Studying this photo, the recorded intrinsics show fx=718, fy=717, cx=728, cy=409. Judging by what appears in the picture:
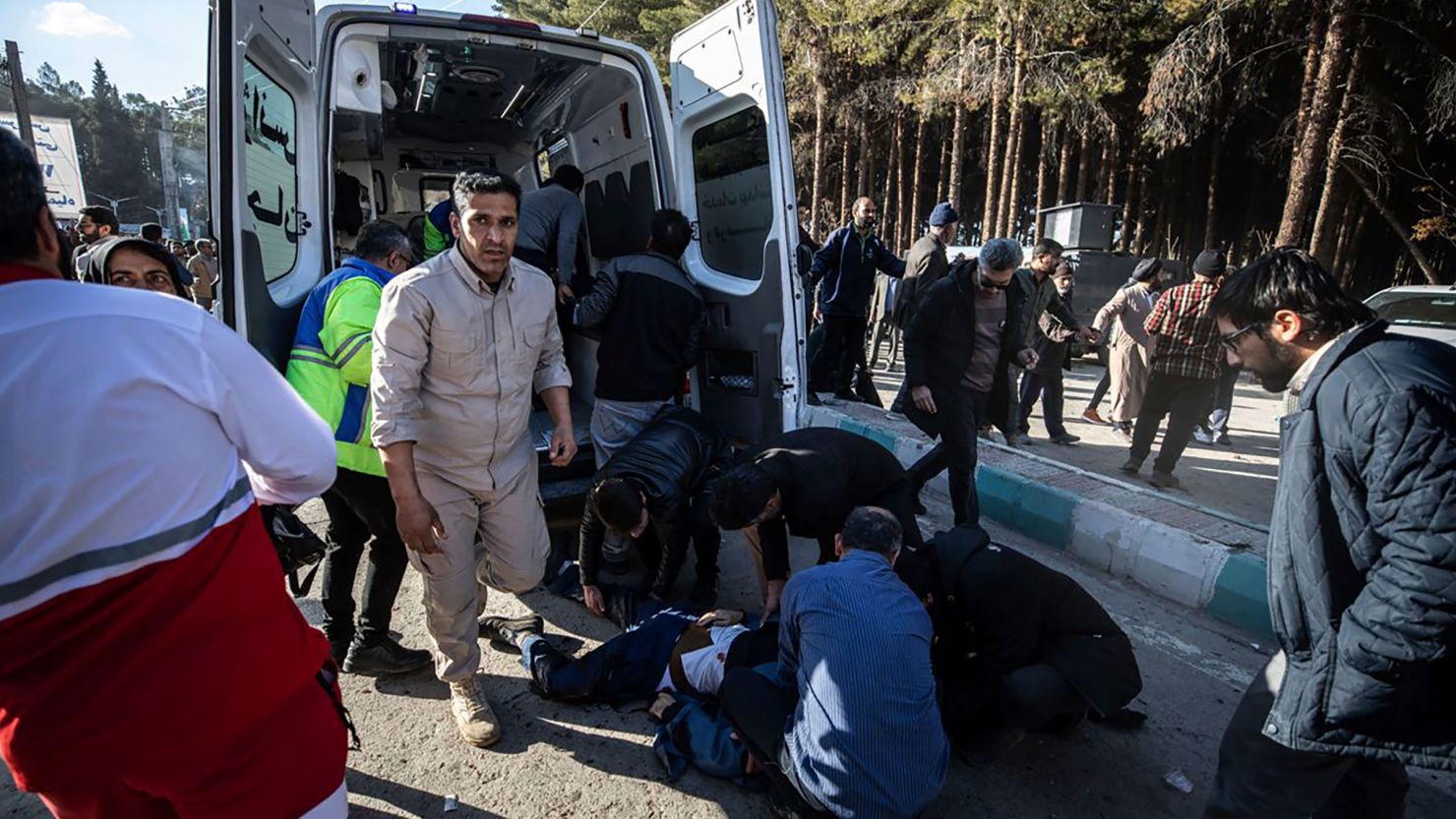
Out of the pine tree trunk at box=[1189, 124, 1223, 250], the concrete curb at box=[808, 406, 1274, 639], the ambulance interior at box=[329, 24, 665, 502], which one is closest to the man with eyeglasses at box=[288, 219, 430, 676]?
the ambulance interior at box=[329, 24, 665, 502]

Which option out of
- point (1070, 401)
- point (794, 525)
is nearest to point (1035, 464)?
point (794, 525)

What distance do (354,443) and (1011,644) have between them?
2.19m

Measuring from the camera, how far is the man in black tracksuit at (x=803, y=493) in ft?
8.33

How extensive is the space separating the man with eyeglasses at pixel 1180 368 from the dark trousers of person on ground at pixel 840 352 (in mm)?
2201

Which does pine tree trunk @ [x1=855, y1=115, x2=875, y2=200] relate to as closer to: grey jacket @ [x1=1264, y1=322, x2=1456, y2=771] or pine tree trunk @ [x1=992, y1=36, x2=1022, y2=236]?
pine tree trunk @ [x1=992, y1=36, x2=1022, y2=236]

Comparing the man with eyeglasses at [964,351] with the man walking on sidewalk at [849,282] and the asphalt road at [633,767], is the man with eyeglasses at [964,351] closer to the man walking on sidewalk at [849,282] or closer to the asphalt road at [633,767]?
the asphalt road at [633,767]

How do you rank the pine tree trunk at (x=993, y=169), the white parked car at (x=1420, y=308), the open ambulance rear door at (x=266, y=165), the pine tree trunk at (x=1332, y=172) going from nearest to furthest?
1. the open ambulance rear door at (x=266, y=165)
2. the white parked car at (x=1420, y=308)
3. the pine tree trunk at (x=1332, y=172)
4. the pine tree trunk at (x=993, y=169)

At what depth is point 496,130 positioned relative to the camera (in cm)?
627

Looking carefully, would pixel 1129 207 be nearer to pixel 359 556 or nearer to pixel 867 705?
pixel 867 705

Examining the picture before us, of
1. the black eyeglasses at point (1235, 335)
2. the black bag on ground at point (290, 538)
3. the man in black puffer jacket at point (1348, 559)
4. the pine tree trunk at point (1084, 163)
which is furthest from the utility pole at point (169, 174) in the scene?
the man in black puffer jacket at point (1348, 559)

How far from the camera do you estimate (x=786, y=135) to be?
3.15 m

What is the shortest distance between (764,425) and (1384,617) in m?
2.47

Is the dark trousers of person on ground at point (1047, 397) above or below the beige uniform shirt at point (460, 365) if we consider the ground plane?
below

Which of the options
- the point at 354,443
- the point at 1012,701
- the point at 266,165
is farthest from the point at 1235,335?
the point at 266,165
